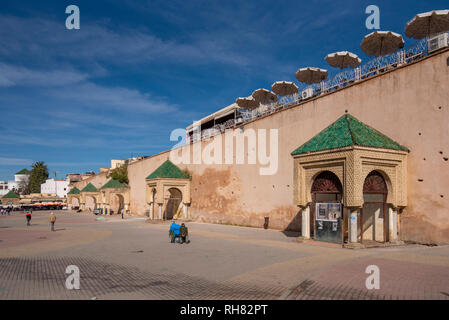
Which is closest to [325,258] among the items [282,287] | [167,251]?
[282,287]

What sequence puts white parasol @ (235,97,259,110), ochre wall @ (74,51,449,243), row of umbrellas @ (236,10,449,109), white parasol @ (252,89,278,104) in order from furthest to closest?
1. white parasol @ (235,97,259,110)
2. white parasol @ (252,89,278,104)
3. row of umbrellas @ (236,10,449,109)
4. ochre wall @ (74,51,449,243)

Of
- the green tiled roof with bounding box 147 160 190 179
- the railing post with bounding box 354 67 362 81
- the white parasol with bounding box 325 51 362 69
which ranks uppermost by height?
the white parasol with bounding box 325 51 362 69

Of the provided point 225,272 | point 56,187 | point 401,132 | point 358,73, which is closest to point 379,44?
point 358,73

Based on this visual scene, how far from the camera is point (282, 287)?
7.92m

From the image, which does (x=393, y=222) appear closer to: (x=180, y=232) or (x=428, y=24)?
(x=180, y=232)

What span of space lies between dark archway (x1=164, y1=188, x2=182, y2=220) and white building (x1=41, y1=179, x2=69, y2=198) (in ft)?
257

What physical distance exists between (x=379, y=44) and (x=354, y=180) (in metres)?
11.2

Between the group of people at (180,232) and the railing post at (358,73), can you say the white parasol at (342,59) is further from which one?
the group of people at (180,232)

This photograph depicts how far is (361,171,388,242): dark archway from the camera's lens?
48.0ft

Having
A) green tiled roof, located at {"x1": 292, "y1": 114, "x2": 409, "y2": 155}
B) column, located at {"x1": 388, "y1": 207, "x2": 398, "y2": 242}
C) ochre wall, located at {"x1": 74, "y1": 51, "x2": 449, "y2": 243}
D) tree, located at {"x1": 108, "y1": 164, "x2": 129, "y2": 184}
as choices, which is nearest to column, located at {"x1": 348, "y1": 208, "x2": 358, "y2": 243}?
column, located at {"x1": 388, "y1": 207, "x2": 398, "y2": 242}

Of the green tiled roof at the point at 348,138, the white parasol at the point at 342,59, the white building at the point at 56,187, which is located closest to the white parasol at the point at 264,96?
the white parasol at the point at 342,59

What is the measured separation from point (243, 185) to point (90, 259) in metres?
15.9

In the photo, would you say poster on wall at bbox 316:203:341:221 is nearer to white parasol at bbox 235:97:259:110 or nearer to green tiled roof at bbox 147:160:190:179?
green tiled roof at bbox 147:160:190:179
